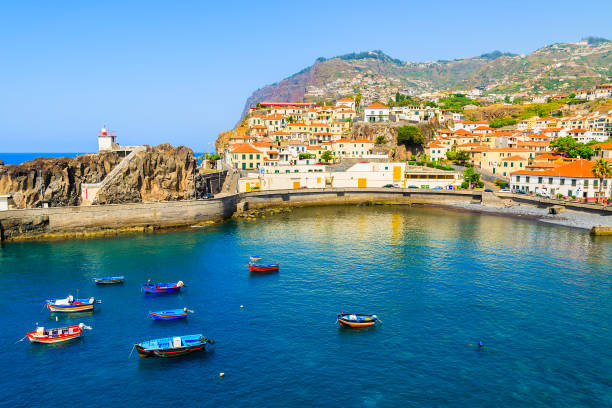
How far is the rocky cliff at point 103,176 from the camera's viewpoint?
7581 cm

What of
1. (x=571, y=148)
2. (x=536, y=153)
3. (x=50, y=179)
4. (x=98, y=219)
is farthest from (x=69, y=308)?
(x=571, y=148)

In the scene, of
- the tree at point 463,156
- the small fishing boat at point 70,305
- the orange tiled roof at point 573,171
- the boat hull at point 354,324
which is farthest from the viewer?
the tree at point 463,156

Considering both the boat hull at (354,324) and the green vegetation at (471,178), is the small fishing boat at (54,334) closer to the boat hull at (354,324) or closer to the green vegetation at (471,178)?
the boat hull at (354,324)

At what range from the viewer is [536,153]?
379 ft

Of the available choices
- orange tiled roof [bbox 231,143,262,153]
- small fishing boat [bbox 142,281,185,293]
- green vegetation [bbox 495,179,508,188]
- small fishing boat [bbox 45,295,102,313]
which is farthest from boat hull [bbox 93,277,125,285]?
green vegetation [bbox 495,179,508,188]

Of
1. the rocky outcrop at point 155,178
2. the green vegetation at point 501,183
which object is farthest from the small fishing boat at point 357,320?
the green vegetation at point 501,183

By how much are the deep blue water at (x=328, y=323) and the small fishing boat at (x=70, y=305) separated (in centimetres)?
116

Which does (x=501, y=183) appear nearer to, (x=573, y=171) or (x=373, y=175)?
(x=573, y=171)

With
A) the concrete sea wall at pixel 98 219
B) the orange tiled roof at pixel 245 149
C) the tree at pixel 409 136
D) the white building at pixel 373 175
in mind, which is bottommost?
the concrete sea wall at pixel 98 219

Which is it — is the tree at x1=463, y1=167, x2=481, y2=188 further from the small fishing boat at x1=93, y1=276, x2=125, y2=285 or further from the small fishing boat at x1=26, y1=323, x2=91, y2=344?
the small fishing boat at x1=26, y1=323, x2=91, y2=344

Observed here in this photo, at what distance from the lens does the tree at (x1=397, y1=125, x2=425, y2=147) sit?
128m

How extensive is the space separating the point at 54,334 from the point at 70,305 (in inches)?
224

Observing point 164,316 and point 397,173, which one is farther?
point 397,173

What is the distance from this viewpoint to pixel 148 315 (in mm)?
39312
